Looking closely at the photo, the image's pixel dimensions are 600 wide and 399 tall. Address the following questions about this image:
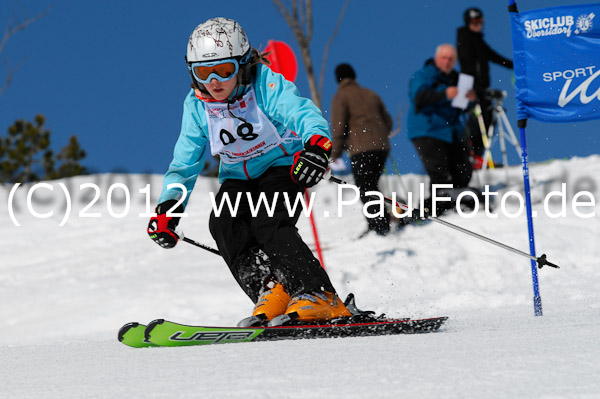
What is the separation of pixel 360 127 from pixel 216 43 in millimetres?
4596

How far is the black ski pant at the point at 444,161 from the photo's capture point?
318 inches

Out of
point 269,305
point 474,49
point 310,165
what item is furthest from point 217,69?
point 474,49

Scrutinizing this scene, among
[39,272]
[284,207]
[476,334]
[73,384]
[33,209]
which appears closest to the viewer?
[73,384]

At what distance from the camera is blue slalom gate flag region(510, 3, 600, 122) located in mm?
4434

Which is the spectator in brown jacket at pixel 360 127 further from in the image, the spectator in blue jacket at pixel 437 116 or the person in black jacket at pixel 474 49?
the person in black jacket at pixel 474 49

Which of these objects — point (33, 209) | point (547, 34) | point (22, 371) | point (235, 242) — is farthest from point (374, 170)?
point (33, 209)

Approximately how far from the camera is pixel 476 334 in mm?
3002

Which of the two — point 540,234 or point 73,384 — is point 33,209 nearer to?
point 540,234

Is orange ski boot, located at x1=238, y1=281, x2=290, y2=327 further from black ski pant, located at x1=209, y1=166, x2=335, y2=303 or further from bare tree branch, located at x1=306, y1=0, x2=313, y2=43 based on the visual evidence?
bare tree branch, located at x1=306, y1=0, x2=313, y2=43

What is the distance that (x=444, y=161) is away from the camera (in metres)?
8.16

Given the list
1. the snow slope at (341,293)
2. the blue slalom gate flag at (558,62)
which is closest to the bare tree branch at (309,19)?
the snow slope at (341,293)

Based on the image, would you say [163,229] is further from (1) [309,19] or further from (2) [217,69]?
(1) [309,19]

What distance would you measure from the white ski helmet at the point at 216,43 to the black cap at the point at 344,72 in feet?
14.8

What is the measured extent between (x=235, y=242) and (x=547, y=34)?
2324 millimetres
